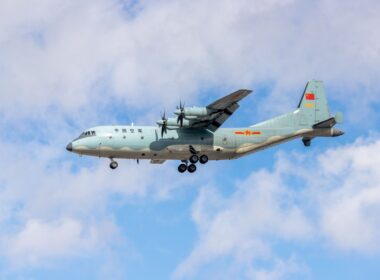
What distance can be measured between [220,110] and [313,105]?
9.78 metres

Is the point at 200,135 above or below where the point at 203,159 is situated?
above

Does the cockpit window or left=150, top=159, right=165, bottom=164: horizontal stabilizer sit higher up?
the cockpit window

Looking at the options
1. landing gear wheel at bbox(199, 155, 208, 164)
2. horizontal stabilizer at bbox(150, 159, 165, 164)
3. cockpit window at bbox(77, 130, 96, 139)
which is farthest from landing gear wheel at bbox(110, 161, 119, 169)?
landing gear wheel at bbox(199, 155, 208, 164)

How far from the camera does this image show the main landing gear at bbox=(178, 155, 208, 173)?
5500 centimetres

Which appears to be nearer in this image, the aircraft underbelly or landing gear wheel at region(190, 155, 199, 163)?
the aircraft underbelly

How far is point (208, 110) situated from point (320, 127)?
398 inches

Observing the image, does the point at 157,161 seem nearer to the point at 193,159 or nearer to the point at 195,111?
the point at 193,159

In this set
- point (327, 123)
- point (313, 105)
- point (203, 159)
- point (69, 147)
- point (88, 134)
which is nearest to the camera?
point (69, 147)

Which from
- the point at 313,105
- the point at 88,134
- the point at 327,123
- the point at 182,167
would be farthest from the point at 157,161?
the point at 327,123

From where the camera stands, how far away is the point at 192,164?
2183 inches

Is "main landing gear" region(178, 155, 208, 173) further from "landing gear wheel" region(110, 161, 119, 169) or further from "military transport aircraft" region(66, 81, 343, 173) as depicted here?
"landing gear wheel" region(110, 161, 119, 169)

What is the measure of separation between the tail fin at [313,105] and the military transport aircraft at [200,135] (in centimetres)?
8

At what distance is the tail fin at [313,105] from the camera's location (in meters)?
59.0

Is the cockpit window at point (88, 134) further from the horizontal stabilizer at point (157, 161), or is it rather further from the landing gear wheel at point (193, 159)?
the landing gear wheel at point (193, 159)
